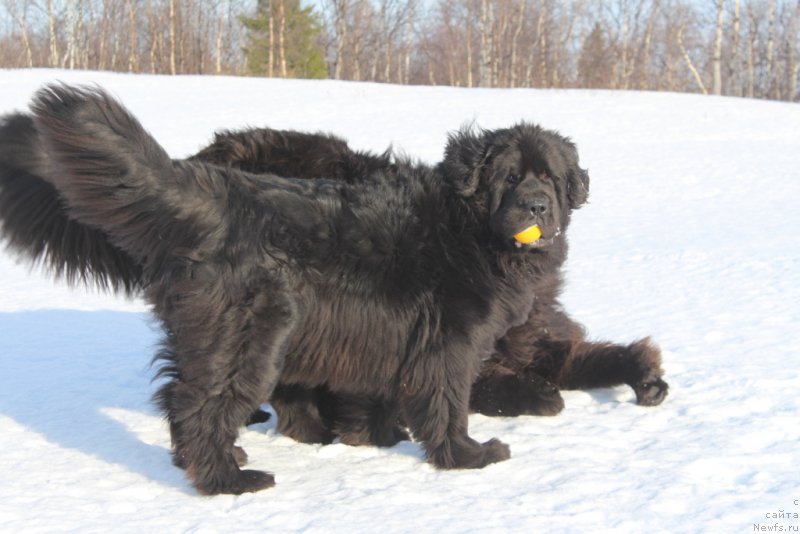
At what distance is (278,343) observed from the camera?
11.6 ft

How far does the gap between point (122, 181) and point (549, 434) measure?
7.75 ft

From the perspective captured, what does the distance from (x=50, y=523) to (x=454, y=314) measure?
6.29 ft

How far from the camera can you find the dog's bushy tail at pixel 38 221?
388 centimetres

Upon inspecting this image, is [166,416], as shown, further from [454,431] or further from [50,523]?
[454,431]

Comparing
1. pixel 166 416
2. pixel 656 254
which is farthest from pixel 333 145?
pixel 656 254

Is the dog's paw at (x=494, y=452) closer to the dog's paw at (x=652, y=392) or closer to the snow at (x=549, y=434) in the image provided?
the snow at (x=549, y=434)

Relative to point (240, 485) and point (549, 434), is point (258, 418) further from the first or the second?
point (549, 434)

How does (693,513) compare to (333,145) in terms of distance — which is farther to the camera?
(333,145)

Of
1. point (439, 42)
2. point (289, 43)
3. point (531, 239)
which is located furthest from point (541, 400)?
point (439, 42)

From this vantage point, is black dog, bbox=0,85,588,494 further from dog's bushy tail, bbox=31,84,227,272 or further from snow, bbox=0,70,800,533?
snow, bbox=0,70,800,533

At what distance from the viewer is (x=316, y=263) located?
370 cm

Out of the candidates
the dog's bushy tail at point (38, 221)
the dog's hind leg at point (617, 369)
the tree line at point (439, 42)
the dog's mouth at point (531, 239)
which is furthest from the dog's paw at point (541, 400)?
the tree line at point (439, 42)

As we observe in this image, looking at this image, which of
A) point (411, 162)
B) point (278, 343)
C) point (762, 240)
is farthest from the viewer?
point (762, 240)

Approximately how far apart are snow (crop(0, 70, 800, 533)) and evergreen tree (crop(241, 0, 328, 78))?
31.4 meters
